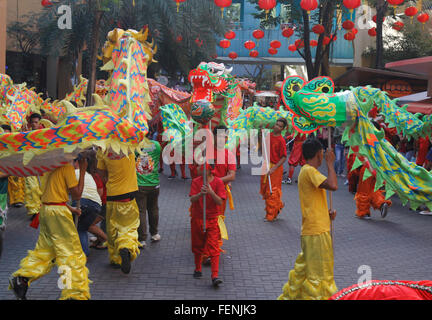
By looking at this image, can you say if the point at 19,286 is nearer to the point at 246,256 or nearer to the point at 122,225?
the point at 122,225

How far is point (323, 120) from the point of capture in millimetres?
4922

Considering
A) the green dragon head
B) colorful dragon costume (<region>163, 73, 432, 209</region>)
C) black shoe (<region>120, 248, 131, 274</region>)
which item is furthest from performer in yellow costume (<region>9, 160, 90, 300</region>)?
the green dragon head

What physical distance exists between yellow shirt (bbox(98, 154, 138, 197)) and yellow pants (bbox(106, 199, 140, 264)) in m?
0.15

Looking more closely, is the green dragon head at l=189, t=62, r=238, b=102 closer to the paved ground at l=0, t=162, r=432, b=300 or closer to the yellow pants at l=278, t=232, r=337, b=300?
the paved ground at l=0, t=162, r=432, b=300

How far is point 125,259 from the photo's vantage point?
5660 millimetres

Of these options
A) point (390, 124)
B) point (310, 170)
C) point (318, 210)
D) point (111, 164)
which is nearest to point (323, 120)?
point (310, 170)

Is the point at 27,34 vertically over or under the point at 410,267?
over

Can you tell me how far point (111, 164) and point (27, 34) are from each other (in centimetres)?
1625

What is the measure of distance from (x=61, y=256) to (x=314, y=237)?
7.81 ft

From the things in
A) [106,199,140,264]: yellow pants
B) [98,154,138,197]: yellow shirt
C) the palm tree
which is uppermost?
the palm tree

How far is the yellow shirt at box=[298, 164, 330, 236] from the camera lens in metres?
4.51

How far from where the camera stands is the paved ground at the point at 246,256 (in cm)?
539
